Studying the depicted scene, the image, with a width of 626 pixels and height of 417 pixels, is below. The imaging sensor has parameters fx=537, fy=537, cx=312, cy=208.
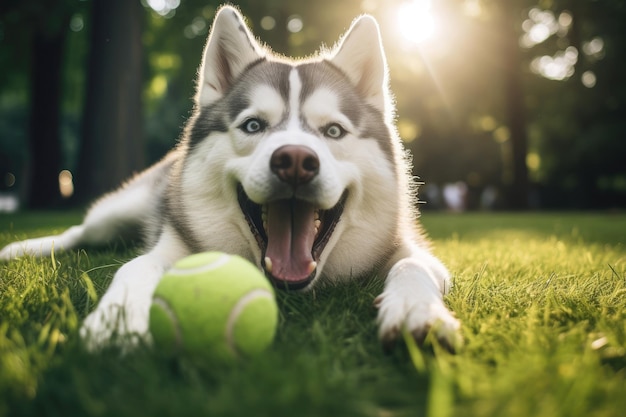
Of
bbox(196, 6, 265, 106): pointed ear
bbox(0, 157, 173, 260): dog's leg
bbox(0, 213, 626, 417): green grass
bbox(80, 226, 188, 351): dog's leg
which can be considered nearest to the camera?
bbox(0, 213, 626, 417): green grass

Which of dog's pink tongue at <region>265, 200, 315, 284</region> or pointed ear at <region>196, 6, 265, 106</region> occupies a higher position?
pointed ear at <region>196, 6, 265, 106</region>

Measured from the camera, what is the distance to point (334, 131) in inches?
127

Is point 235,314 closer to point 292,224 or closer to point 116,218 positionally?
point 292,224

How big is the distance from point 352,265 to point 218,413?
1.91 metres

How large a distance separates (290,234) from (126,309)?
98cm

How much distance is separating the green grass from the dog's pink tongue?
16 cm

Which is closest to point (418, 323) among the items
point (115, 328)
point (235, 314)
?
point (235, 314)

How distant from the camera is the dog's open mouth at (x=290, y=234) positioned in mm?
2777

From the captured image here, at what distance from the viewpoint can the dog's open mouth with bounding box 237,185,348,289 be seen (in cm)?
278

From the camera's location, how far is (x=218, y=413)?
1.42m

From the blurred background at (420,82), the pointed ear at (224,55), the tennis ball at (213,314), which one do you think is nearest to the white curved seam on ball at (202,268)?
the tennis ball at (213,314)

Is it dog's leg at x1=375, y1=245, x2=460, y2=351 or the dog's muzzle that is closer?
dog's leg at x1=375, y1=245, x2=460, y2=351

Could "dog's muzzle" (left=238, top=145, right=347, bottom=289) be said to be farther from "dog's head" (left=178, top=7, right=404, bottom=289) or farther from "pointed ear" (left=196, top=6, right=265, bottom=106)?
"pointed ear" (left=196, top=6, right=265, bottom=106)

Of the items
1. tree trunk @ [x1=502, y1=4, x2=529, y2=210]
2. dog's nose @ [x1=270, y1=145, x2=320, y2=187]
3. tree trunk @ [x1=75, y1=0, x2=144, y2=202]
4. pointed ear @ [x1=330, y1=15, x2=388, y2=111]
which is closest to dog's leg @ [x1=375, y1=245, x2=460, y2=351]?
dog's nose @ [x1=270, y1=145, x2=320, y2=187]
